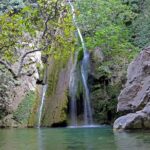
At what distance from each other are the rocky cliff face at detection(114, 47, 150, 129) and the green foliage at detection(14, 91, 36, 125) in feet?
21.7

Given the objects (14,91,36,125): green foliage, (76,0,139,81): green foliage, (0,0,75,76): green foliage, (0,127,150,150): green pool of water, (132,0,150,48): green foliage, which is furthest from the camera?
(132,0,150,48): green foliage

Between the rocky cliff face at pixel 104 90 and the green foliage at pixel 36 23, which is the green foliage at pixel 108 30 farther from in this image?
the green foliage at pixel 36 23

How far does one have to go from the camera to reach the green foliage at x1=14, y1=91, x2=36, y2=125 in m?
20.9

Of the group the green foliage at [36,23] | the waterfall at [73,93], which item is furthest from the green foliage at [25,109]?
the green foliage at [36,23]

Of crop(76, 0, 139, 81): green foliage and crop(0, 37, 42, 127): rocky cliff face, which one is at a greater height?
crop(76, 0, 139, 81): green foliage

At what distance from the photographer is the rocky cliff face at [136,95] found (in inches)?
536

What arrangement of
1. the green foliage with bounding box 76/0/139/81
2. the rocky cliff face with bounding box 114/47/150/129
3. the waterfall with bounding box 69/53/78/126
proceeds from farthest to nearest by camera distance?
the green foliage with bounding box 76/0/139/81 < the waterfall with bounding box 69/53/78/126 < the rocky cliff face with bounding box 114/47/150/129

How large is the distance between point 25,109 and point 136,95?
7.72 meters

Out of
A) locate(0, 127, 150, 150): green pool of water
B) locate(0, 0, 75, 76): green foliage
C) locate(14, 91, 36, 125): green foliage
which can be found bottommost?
locate(0, 127, 150, 150): green pool of water

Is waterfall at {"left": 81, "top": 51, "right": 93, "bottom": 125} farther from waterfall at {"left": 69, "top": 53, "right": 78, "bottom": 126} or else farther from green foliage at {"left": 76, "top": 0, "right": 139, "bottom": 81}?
green foliage at {"left": 76, "top": 0, "right": 139, "bottom": 81}

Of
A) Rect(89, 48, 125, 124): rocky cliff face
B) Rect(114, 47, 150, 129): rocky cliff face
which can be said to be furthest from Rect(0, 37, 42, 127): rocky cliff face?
Rect(114, 47, 150, 129): rocky cliff face

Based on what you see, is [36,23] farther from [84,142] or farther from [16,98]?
[16,98]

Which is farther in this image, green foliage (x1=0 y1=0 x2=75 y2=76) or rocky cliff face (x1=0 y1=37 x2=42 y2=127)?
rocky cliff face (x1=0 y1=37 x2=42 y2=127)

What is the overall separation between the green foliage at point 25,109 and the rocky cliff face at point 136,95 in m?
6.61
